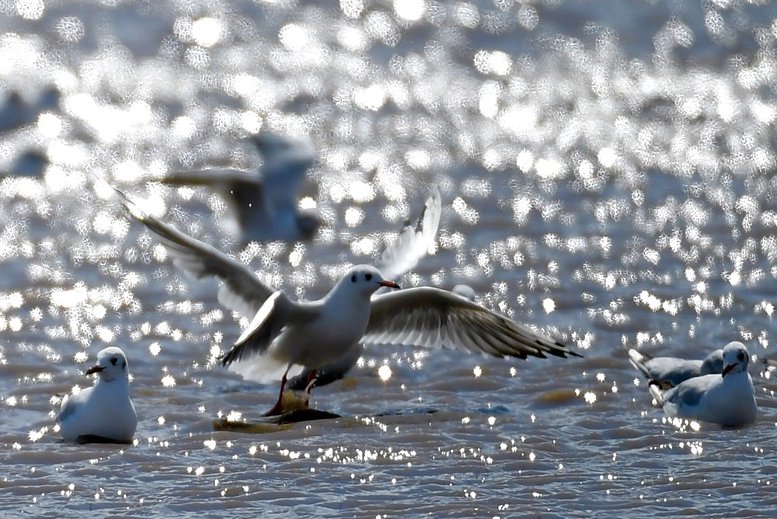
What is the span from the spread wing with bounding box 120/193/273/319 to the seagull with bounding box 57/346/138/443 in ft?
3.91

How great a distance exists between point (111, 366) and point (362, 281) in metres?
1.46

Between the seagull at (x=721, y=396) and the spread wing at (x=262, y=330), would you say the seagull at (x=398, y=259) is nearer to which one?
the spread wing at (x=262, y=330)

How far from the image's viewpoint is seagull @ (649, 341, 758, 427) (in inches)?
322

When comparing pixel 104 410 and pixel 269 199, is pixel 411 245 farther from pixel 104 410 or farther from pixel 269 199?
pixel 104 410

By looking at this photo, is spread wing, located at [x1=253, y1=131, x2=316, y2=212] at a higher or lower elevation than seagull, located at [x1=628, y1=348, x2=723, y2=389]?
higher

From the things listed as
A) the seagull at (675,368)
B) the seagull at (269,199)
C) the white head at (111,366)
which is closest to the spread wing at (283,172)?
the seagull at (269,199)

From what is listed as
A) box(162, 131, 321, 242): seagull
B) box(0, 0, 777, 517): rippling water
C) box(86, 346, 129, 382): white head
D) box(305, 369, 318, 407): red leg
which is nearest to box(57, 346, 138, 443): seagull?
box(86, 346, 129, 382): white head

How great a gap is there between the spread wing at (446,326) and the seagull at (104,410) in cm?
175

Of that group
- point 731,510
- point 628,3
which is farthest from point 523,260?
point 628,3

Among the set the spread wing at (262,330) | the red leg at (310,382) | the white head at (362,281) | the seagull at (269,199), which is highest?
the seagull at (269,199)

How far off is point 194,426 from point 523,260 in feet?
12.9

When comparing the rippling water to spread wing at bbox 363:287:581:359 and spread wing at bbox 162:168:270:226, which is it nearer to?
spread wing at bbox 363:287:581:359

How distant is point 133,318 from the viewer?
10.3m

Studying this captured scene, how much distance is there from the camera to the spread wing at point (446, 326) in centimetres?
878
